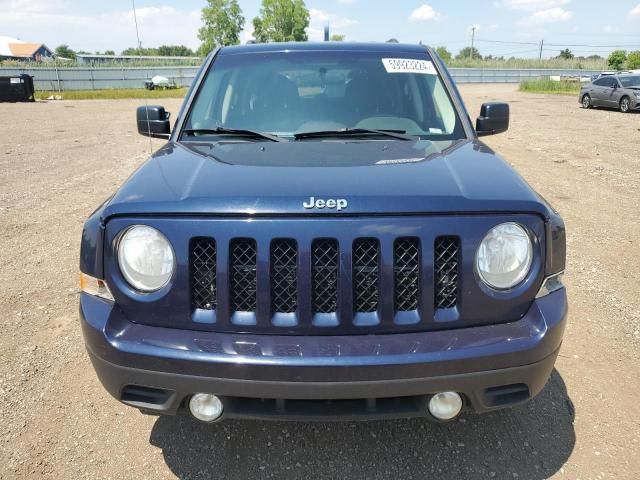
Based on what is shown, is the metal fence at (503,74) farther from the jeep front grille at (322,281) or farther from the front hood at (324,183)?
the jeep front grille at (322,281)

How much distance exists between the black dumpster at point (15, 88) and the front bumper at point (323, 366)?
100 feet

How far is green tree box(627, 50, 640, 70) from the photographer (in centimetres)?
4910

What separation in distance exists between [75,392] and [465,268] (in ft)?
7.57

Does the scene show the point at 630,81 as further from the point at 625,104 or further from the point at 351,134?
the point at 351,134

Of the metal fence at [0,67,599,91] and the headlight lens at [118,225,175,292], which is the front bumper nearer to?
the headlight lens at [118,225,175,292]

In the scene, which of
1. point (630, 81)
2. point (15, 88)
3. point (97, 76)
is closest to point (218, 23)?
point (97, 76)

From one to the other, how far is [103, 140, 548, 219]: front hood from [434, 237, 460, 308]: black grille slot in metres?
0.13

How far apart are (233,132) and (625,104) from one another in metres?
22.6

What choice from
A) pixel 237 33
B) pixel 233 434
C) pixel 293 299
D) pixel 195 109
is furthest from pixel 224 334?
pixel 237 33

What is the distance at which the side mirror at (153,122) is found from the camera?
11.7 ft

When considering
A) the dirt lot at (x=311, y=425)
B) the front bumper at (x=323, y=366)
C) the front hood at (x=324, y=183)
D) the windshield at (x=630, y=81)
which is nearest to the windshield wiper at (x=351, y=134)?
the front hood at (x=324, y=183)

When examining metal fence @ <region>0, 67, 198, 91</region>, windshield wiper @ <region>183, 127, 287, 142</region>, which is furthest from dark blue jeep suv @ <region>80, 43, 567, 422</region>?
metal fence @ <region>0, 67, 198, 91</region>

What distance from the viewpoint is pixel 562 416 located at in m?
2.77

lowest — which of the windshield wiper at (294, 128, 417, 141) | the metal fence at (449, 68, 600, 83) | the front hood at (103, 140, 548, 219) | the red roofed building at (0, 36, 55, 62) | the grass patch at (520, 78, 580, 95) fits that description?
the grass patch at (520, 78, 580, 95)
